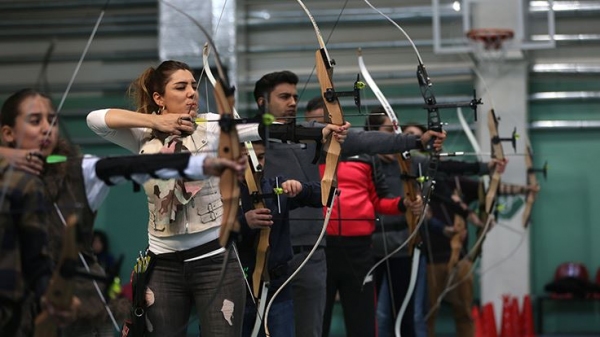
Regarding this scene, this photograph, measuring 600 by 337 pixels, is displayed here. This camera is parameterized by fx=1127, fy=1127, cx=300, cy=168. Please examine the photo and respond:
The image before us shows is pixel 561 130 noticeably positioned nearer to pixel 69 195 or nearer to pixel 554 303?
pixel 554 303

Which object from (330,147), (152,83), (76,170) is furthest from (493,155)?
(76,170)

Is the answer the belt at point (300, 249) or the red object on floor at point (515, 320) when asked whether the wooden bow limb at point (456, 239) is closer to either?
the red object on floor at point (515, 320)

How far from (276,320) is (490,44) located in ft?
13.0

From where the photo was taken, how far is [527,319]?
266 inches

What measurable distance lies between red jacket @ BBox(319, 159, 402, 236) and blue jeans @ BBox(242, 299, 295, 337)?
0.66 meters

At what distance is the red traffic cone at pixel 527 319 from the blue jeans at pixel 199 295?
4.11 meters

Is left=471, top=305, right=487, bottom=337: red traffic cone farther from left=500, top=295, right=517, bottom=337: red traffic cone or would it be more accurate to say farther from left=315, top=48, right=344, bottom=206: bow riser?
left=315, top=48, right=344, bottom=206: bow riser

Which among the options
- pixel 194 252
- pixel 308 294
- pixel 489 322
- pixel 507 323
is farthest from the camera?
pixel 507 323

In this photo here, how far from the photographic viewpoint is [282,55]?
7.49 metres

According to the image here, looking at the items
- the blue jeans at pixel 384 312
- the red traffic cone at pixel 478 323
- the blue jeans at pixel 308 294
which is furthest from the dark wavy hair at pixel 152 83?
the red traffic cone at pixel 478 323

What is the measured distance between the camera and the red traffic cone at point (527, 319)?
669cm

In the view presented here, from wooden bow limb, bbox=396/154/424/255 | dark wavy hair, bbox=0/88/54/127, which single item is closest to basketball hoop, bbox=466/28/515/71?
wooden bow limb, bbox=396/154/424/255

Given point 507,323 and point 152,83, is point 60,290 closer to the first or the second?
point 152,83

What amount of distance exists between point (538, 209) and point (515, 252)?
0.39 meters
